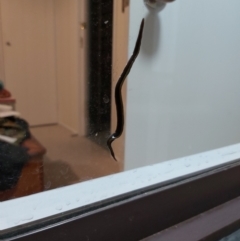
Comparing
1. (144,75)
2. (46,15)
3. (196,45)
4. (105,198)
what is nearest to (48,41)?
(46,15)

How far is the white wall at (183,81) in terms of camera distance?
0.71 m

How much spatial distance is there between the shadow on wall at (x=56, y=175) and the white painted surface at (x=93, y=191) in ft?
0.22

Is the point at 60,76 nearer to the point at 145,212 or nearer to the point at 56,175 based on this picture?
the point at 56,175

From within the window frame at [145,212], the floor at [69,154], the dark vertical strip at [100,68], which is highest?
the dark vertical strip at [100,68]

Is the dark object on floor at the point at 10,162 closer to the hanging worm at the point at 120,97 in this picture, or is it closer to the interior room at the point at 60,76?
the interior room at the point at 60,76

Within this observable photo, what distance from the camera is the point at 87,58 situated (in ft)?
2.65

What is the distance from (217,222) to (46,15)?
27.5 inches

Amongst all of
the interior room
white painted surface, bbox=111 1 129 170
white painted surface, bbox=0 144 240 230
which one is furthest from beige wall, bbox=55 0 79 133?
white painted surface, bbox=0 144 240 230

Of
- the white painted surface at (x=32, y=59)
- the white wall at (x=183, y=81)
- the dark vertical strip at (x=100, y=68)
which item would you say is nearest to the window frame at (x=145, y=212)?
the white wall at (x=183, y=81)

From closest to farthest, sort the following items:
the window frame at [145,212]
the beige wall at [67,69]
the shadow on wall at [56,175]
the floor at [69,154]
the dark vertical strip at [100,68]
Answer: the window frame at [145,212] → the shadow on wall at [56,175] → the floor at [69,154] → the dark vertical strip at [100,68] → the beige wall at [67,69]

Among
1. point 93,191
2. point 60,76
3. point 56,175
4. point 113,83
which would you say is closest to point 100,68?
point 113,83

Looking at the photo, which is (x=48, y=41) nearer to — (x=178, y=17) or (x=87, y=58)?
(x=87, y=58)

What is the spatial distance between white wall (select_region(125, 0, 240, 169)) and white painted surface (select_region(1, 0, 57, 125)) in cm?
28

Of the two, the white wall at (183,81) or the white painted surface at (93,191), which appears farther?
the white wall at (183,81)
